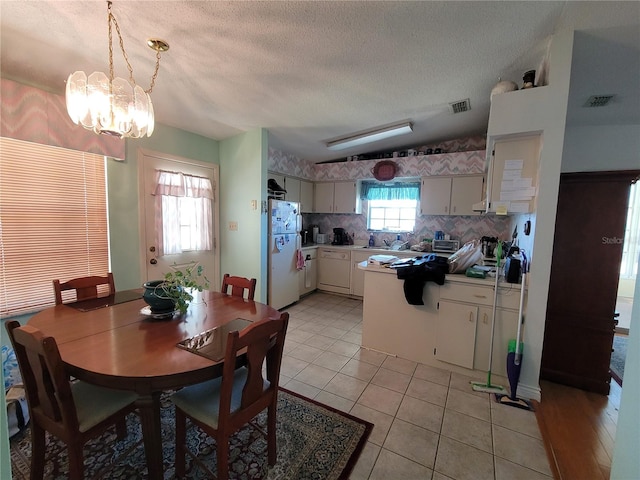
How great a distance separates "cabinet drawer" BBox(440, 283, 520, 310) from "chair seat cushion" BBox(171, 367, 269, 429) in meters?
1.81

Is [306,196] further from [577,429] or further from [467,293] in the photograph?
[577,429]

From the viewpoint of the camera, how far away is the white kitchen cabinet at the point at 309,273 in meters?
4.70

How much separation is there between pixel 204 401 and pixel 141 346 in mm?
427

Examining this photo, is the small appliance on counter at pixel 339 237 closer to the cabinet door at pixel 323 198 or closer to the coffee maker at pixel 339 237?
the coffee maker at pixel 339 237

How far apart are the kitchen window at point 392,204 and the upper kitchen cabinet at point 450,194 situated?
40 centimetres

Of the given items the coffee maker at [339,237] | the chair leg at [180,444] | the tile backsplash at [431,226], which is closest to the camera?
the chair leg at [180,444]

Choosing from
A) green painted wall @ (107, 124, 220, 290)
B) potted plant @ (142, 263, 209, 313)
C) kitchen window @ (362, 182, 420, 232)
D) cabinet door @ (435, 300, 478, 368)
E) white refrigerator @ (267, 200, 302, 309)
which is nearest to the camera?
potted plant @ (142, 263, 209, 313)

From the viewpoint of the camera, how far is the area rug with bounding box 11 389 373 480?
156cm

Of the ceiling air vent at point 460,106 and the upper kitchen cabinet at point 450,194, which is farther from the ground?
the ceiling air vent at point 460,106

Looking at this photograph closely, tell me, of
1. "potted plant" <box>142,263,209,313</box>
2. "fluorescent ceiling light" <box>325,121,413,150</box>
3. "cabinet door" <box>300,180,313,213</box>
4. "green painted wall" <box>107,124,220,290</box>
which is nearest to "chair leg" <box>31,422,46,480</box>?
"potted plant" <box>142,263,209,313</box>

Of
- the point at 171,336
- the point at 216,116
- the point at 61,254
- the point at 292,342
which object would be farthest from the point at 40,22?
the point at 292,342

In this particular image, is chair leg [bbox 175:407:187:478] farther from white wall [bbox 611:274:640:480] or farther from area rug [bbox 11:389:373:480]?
white wall [bbox 611:274:640:480]

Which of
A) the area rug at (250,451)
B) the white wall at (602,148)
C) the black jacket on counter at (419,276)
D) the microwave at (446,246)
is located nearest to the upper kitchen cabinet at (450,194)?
the microwave at (446,246)

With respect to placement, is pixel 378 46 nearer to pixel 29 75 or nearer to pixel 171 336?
pixel 171 336
